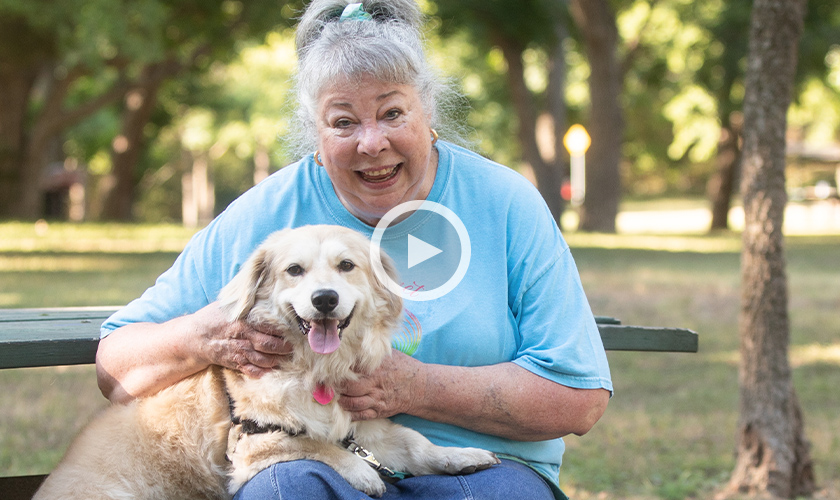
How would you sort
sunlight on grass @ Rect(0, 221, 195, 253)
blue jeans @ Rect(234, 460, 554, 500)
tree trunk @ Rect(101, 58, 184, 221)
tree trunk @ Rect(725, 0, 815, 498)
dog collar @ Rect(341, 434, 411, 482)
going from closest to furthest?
blue jeans @ Rect(234, 460, 554, 500)
dog collar @ Rect(341, 434, 411, 482)
tree trunk @ Rect(725, 0, 815, 498)
sunlight on grass @ Rect(0, 221, 195, 253)
tree trunk @ Rect(101, 58, 184, 221)

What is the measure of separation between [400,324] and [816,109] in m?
34.0

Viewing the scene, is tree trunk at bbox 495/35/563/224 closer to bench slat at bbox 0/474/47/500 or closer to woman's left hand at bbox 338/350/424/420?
bench slat at bbox 0/474/47/500

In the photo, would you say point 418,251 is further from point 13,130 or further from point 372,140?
point 13,130

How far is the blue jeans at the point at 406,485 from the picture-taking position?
2.14 metres

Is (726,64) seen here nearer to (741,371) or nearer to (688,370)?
(688,370)

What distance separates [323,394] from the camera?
236 cm

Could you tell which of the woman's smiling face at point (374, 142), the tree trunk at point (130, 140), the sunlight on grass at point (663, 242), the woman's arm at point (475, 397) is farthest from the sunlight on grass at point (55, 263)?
the woman's arm at point (475, 397)

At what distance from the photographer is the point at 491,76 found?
30.6 m

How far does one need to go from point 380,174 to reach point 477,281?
0.44 meters

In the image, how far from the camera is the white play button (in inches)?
100

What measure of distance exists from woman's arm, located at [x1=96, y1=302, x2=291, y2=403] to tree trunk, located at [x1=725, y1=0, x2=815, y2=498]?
2826mm

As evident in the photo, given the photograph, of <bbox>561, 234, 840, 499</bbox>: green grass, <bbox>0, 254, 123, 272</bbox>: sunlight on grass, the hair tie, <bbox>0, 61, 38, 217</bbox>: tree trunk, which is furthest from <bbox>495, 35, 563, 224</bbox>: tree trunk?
the hair tie

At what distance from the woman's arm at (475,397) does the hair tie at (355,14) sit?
3.37 ft

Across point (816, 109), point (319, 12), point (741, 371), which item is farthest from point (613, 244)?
point (816, 109)
